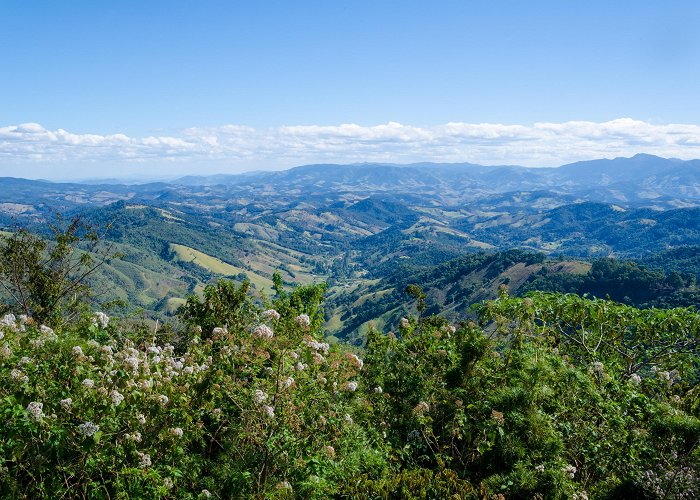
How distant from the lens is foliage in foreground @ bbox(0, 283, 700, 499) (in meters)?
5.10

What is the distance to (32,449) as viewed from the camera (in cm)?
502

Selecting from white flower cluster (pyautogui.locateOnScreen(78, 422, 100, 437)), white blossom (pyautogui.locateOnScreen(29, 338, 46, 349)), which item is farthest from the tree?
white flower cluster (pyautogui.locateOnScreen(78, 422, 100, 437))

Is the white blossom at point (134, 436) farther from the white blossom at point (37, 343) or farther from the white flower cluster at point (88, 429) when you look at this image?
the white blossom at point (37, 343)

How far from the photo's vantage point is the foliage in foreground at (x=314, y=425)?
510 cm

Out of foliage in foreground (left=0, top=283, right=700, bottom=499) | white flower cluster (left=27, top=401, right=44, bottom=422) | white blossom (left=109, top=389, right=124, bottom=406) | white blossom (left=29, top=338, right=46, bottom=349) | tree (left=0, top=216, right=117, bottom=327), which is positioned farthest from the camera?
tree (left=0, top=216, right=117, bottom=327)

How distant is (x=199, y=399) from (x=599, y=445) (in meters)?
5.76

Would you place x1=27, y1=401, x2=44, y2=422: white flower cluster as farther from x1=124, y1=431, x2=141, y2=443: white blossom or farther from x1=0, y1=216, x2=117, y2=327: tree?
x1=0, y1=216, x2=117, y2=327: tree

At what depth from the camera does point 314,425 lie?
591cm

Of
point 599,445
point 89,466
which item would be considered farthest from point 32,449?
point 599,445

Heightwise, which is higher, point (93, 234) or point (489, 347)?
point (93, 234)

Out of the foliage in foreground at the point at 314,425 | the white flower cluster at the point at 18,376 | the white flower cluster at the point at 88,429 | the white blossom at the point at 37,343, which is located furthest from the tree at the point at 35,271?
the white flower cluster at the point at 88,429

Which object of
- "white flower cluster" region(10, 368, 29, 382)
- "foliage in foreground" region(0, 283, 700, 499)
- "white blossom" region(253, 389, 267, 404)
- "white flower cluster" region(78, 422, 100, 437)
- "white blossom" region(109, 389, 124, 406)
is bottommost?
"foliage in foreground" region(0, 283, 700, 499)

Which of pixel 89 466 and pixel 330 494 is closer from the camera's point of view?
pixel 89 466

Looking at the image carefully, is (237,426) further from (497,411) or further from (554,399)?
(554,399)
